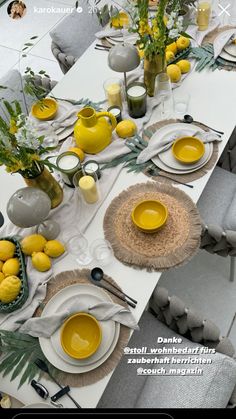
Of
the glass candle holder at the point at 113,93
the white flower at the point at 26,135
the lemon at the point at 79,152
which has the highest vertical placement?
the white flower at the point at 26,135

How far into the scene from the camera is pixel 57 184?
158 centimetres

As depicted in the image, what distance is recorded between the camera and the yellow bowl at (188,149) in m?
1.67

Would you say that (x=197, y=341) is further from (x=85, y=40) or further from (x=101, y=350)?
(x=85, y=40)

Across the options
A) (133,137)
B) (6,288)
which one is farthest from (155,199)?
(6,288)

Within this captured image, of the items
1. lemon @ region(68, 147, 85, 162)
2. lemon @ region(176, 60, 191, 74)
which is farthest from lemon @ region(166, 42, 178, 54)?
lemon @ region(68, 147, 85, 162)

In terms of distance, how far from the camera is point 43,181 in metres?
1.50

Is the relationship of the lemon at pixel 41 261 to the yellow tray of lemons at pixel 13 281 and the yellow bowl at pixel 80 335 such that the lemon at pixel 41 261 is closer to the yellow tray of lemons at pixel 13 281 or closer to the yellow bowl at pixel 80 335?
the yellow tray of lemons at pixel 13 281

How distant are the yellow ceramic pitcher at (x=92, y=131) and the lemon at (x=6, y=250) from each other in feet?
1.75

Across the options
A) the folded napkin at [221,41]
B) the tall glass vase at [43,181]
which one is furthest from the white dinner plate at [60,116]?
the folded napkin at [221,41]

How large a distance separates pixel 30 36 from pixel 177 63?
2183mm

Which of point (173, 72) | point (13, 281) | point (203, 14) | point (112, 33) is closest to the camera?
point (13, 281)

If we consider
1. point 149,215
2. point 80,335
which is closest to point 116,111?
point 149,215

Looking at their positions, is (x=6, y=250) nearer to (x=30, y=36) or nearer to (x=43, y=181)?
(x=43, y=181)

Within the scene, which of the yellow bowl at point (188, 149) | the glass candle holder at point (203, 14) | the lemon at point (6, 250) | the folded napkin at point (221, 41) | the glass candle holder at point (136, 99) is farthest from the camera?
the glass candle holder at point (203, 14)
